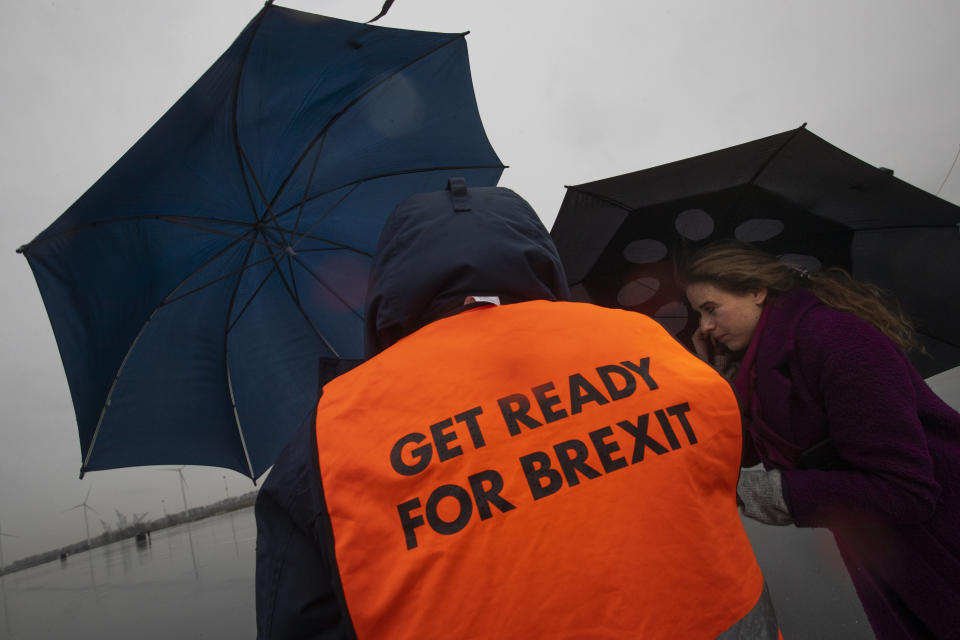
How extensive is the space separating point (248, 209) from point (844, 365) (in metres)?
3.30

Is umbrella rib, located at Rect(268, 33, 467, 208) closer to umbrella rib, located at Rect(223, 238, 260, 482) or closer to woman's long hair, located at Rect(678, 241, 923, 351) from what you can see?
umbrella rib, located at Rect(223, 238, 260, 482)

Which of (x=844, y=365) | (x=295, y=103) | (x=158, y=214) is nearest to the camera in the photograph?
(x=844, y=365)

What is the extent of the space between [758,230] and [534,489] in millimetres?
1957

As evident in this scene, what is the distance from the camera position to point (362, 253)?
361 cm

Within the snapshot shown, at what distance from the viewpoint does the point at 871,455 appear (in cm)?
116

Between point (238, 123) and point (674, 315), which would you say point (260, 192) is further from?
point (674, 315)

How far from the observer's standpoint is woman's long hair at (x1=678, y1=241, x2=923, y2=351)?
1618 millimetres

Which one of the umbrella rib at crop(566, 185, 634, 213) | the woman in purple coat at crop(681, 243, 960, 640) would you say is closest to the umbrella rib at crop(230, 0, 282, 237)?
the umbrella rib at crop(566, 185, 634, 213)

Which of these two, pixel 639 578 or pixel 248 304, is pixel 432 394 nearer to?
pixel 639 578

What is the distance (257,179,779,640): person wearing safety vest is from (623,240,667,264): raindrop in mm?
1495

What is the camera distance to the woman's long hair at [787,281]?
5.31ft

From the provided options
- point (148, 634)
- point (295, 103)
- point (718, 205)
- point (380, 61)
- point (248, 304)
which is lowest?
point (148, 634)

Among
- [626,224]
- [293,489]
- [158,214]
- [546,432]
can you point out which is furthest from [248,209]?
[546,432]

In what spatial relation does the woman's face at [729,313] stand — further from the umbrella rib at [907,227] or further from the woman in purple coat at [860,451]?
the umbrella rib at [907,227]
